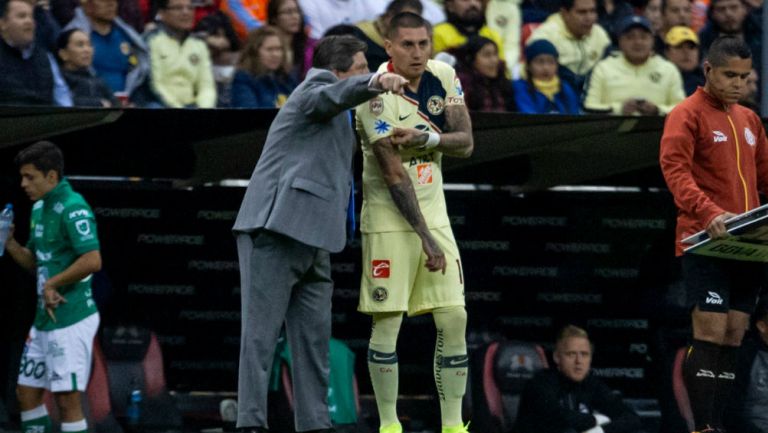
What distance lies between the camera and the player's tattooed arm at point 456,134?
7797mm

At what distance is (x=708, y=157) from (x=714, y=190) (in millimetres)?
154

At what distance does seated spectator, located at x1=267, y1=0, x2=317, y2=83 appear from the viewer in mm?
10508

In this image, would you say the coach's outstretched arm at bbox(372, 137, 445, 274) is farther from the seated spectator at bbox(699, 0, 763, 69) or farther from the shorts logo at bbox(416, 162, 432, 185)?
the seated spectator at bbox(699, 0, 763, 69)

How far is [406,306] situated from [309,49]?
3007mm

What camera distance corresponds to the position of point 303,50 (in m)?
10.5

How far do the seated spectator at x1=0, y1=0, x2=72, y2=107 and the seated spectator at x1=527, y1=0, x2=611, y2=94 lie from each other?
2997 mm

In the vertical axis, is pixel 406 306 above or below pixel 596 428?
above

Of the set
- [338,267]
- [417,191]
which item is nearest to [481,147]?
[338,267]

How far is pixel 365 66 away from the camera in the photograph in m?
7.68

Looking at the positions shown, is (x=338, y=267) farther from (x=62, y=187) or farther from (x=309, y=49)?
(x=62, y=187)

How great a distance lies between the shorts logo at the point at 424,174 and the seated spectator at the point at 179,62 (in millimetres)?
2572

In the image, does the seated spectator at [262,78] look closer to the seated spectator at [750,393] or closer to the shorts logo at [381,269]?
the shorts logo at [381,269]

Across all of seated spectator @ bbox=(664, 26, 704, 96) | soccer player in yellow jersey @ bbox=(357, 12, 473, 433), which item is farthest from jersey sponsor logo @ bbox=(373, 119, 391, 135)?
seated spectator @ bbox=(664, 26, 704, 96)

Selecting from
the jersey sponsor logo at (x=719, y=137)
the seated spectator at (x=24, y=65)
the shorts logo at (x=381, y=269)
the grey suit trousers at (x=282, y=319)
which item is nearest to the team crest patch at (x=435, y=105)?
the shorts logo at (x=381, y=269)
